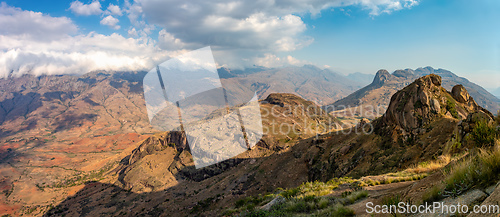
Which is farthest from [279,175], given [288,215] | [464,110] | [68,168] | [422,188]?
[68,168]

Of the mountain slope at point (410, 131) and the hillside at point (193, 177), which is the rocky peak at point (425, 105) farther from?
the hillside at point (193, 177)

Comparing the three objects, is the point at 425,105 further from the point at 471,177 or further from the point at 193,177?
the point at 193,177

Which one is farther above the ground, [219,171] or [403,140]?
[403,140]

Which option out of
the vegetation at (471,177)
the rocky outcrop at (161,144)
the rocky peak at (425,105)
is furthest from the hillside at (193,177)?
the vegetation at (471,177)

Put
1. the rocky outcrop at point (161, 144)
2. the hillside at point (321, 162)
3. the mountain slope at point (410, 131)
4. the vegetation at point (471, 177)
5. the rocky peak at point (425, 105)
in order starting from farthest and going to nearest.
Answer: the rocky outcrop at point (161, 144)
the rocky peak at point (425, 105)
the hillside at point (321, 162)
the mountain slope at point (410, 131)
the vegetation at point (471, 177)

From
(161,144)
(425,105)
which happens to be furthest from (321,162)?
(161,144)

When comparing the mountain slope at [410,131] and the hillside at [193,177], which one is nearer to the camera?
the mountain slope at [410,131]

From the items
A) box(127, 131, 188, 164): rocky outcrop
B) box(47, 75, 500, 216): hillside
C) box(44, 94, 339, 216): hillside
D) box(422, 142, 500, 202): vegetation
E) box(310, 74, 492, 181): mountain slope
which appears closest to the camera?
box(422, 142, 500, 202): vegetation

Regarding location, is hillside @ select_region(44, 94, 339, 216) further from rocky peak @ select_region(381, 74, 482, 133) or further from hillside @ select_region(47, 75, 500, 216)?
rocky peak @ select_region(381, 74, 482, 133)

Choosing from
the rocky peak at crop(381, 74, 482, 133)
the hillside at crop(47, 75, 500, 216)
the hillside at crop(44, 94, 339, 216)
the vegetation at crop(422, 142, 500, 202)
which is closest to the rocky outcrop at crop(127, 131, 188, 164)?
the hillside at crop(44, 94, 339, 216)

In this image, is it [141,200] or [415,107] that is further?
[141,200]

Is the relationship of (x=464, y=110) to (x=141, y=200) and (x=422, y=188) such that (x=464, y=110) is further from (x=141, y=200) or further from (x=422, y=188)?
(x=141, y=200)
